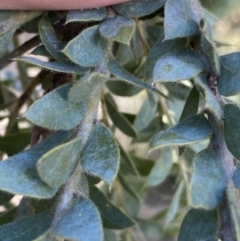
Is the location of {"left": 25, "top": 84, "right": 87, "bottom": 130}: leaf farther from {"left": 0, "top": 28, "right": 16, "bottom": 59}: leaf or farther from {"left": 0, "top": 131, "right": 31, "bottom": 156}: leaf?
{"left": 0, "top": 131, "right": 31, "bottom": 156}: leaf

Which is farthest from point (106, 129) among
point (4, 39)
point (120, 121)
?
point (120, 121)

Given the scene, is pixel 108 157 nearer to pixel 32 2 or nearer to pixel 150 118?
pixel 32 2

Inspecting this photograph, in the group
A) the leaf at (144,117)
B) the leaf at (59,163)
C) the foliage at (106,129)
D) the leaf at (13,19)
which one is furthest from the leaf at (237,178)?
the leaf at (144,117)

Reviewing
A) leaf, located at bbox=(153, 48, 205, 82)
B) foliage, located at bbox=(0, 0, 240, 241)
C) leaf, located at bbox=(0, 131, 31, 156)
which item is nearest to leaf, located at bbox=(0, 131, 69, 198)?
foliage, located at bbox=(0, 0, 240, 241)

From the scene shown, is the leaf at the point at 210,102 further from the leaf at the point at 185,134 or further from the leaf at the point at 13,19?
the leaf at the point at 13,19

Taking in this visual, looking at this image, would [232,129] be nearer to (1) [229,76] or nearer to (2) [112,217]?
(1) [229,76]

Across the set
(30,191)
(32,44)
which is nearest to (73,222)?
(30,191)
